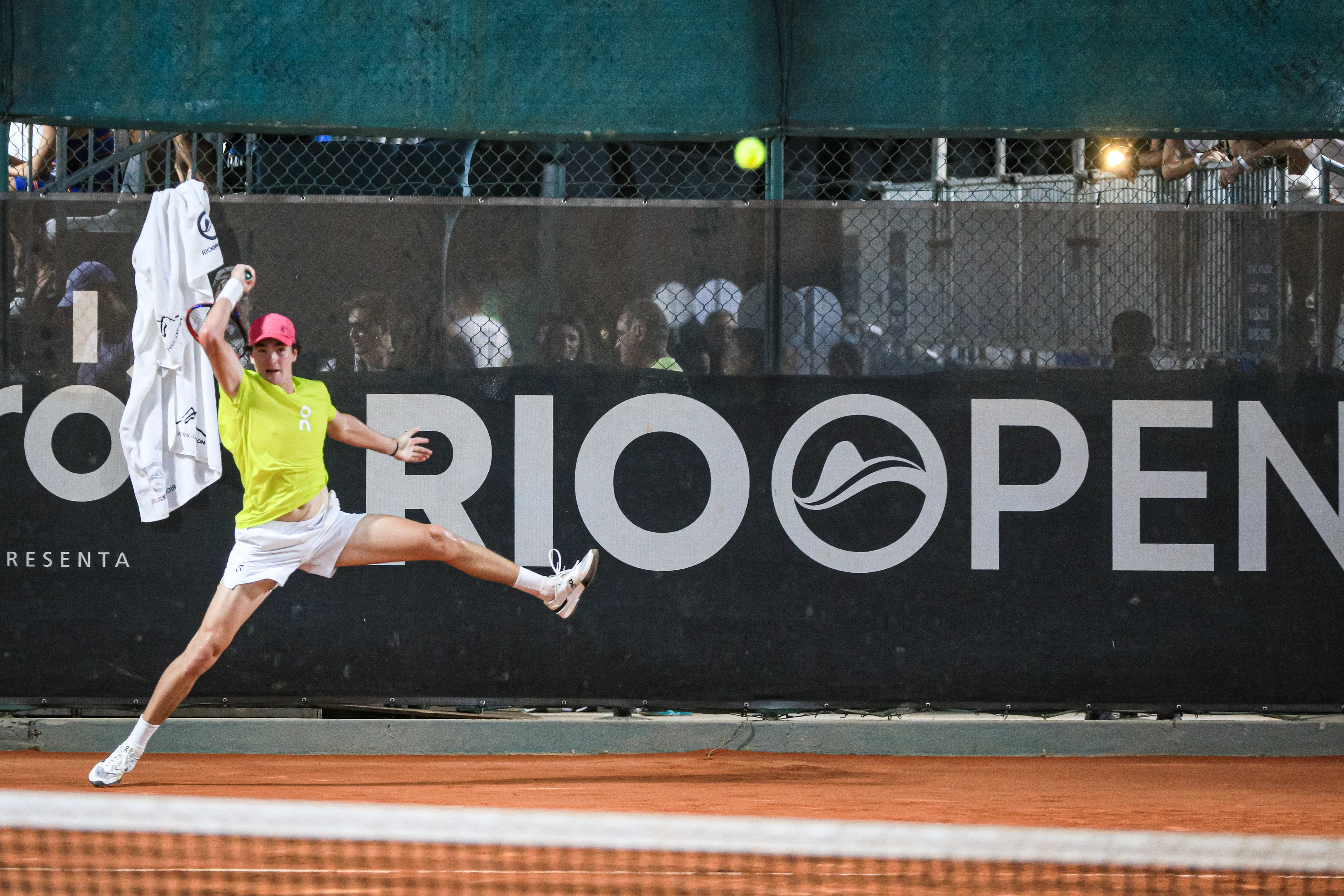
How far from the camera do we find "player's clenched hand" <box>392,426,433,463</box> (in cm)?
602

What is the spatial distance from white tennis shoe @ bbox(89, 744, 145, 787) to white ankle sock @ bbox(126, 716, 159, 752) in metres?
0.01

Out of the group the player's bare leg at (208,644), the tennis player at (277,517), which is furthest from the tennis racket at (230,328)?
the player's bare leg at (208,644)

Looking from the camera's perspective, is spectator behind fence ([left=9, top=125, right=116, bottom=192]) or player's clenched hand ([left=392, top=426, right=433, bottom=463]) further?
spectator behind fence ([left=9, top=125, right=116, bottom=192])

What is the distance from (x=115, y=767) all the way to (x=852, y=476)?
331 cm

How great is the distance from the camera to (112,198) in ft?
20.9

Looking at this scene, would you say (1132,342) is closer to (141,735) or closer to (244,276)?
(244,276)

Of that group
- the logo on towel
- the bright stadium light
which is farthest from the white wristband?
the bright stadium light

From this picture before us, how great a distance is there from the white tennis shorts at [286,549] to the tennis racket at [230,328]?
0.89 metres

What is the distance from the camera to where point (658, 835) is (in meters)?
2.99

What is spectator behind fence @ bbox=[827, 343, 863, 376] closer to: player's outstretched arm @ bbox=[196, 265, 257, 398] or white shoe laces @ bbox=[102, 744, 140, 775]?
player's outstretched arm @ bbox=[196, 265, 257, 398]

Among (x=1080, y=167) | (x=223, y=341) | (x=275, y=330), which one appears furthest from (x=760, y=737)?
(x=1080, y=167)

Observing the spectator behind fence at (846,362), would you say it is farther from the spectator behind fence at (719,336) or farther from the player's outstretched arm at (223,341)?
the player's outstretched arm at (223,341)

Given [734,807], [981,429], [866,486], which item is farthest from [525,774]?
[981,429]

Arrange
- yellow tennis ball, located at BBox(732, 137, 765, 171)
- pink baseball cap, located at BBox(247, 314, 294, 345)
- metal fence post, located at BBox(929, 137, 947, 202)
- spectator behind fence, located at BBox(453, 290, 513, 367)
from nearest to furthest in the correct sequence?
1. pink baseball cap, located at BBox(247, 314, 294, 345)
2. spectator behind fence, located at BBox(453, 290, 513, 367)
3. yellow tennis ball, located at BBox(732, 137, 765, 171)
4. metal fence post, located at BBox(929, 137, 947, 202)
